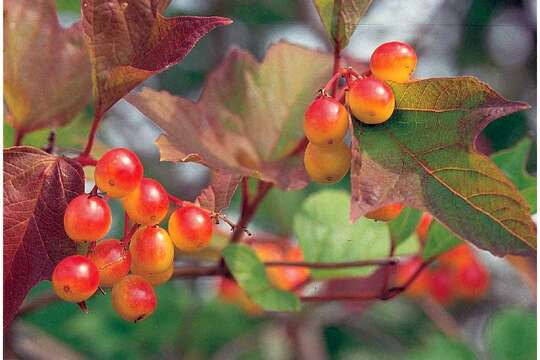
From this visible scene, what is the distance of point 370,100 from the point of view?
1.78 ft

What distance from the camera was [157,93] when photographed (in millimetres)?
681

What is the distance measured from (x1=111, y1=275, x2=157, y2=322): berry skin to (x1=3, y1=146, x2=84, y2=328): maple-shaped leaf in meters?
0.04

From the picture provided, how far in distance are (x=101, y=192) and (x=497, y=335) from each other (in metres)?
0.84

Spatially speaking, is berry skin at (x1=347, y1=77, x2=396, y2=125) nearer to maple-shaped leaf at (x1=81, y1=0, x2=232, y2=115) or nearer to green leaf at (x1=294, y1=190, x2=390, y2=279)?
maple-shaped leaf at (x1=81, y1=0, x2=232, y2=115)

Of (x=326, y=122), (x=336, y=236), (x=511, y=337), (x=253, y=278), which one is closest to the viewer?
(x=326, y=122)

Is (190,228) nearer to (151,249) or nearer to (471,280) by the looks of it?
(151,249)

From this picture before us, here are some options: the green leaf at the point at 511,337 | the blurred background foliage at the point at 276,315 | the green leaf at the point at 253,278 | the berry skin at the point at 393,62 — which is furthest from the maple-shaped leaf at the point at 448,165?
the blurred background foliage at the point at 276,315

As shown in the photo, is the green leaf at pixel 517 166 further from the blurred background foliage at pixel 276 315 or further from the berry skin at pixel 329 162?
the blurred background foliage at pixel 276 315

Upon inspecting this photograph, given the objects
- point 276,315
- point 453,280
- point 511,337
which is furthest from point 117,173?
point 276,315

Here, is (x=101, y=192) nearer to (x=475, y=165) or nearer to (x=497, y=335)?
(x=475, y=165)

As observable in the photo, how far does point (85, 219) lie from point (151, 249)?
5cm

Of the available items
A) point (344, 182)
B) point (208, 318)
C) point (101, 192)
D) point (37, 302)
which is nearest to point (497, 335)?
point (344, 182)

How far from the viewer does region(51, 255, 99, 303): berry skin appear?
1.77ft

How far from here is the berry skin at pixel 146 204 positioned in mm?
555
